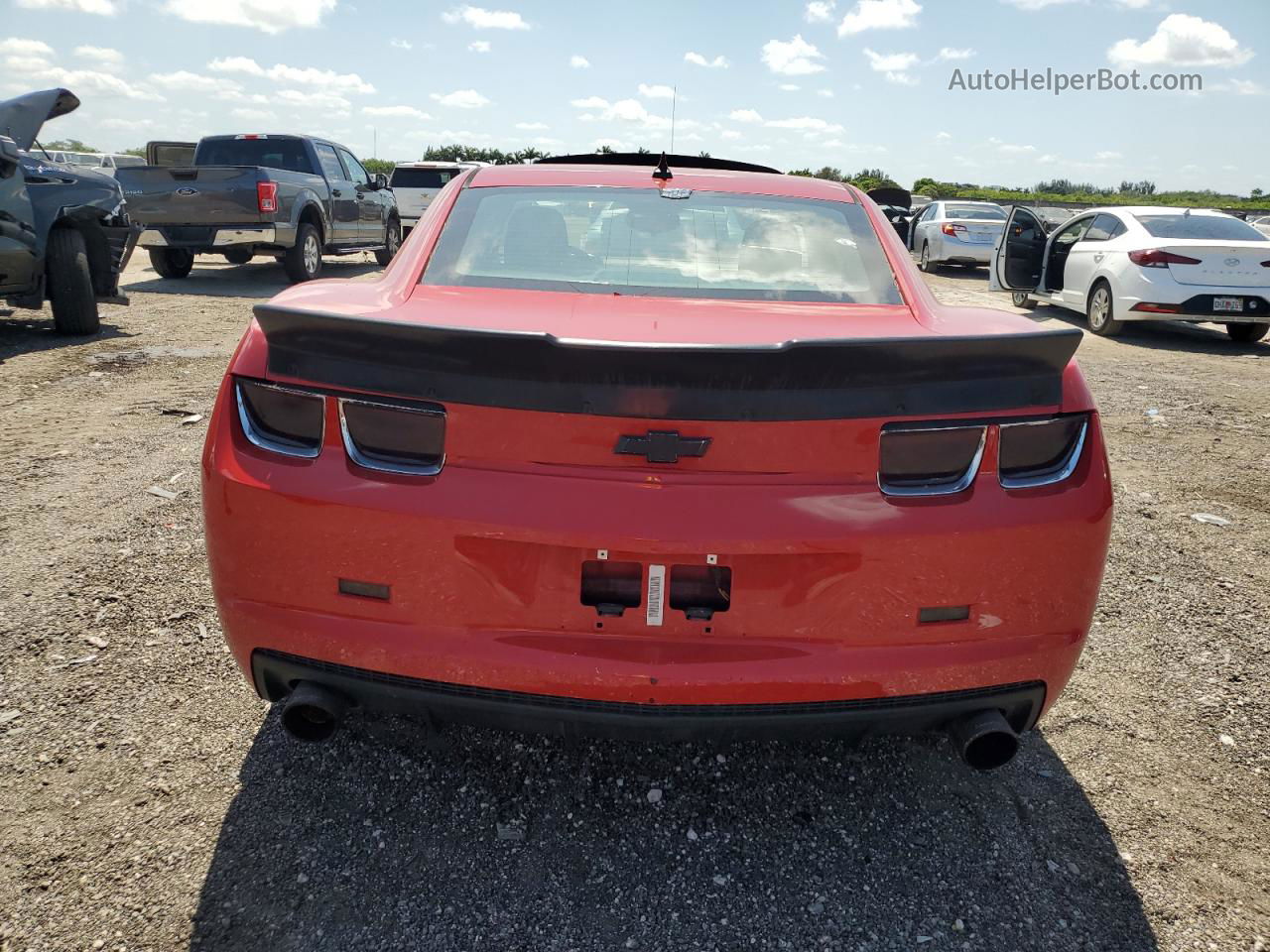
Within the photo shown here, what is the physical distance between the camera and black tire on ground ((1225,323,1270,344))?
10734 mm

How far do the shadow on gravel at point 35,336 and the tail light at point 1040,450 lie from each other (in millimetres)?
8165

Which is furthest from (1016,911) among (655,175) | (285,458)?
(655,175)

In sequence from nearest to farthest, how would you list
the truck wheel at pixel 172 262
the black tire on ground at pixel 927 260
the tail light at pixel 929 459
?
the tail light at pixel 929 459 → the truck wheel at pixel 172 262 → the black tire on ground at pixel 927 260

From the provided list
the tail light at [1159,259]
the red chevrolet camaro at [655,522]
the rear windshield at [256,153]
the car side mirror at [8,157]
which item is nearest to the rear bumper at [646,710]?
the red chevrolet camaro at [655,522]

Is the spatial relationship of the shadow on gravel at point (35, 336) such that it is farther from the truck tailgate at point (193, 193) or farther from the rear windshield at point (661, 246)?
the rear windshield at point (661, 246)

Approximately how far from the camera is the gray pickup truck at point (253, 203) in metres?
11.6

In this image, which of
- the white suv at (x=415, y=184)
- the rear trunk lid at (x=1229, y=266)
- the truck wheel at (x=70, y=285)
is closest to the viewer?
the truck wheel at (x=70, y=285)

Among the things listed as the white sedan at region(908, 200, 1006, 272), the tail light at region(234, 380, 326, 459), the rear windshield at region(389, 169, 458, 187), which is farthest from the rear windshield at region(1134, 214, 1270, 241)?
the rear windshield at region(389, 169, 458, 187)

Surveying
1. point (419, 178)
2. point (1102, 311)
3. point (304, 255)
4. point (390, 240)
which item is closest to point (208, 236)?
point (304, 255)

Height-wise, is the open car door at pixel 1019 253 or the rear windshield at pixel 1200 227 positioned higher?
the rear windshield at pixel 1200 227

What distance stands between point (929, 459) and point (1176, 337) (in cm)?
1112

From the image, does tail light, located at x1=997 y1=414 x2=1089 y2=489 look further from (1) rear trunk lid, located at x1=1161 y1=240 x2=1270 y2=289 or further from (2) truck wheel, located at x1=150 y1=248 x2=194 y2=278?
(2) truck wheel, located at x1=150 y1=248 x2=194 y2=278

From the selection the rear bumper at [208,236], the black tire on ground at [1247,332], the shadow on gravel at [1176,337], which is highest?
the rear bumper at [208,236]

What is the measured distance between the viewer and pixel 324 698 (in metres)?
2.06
